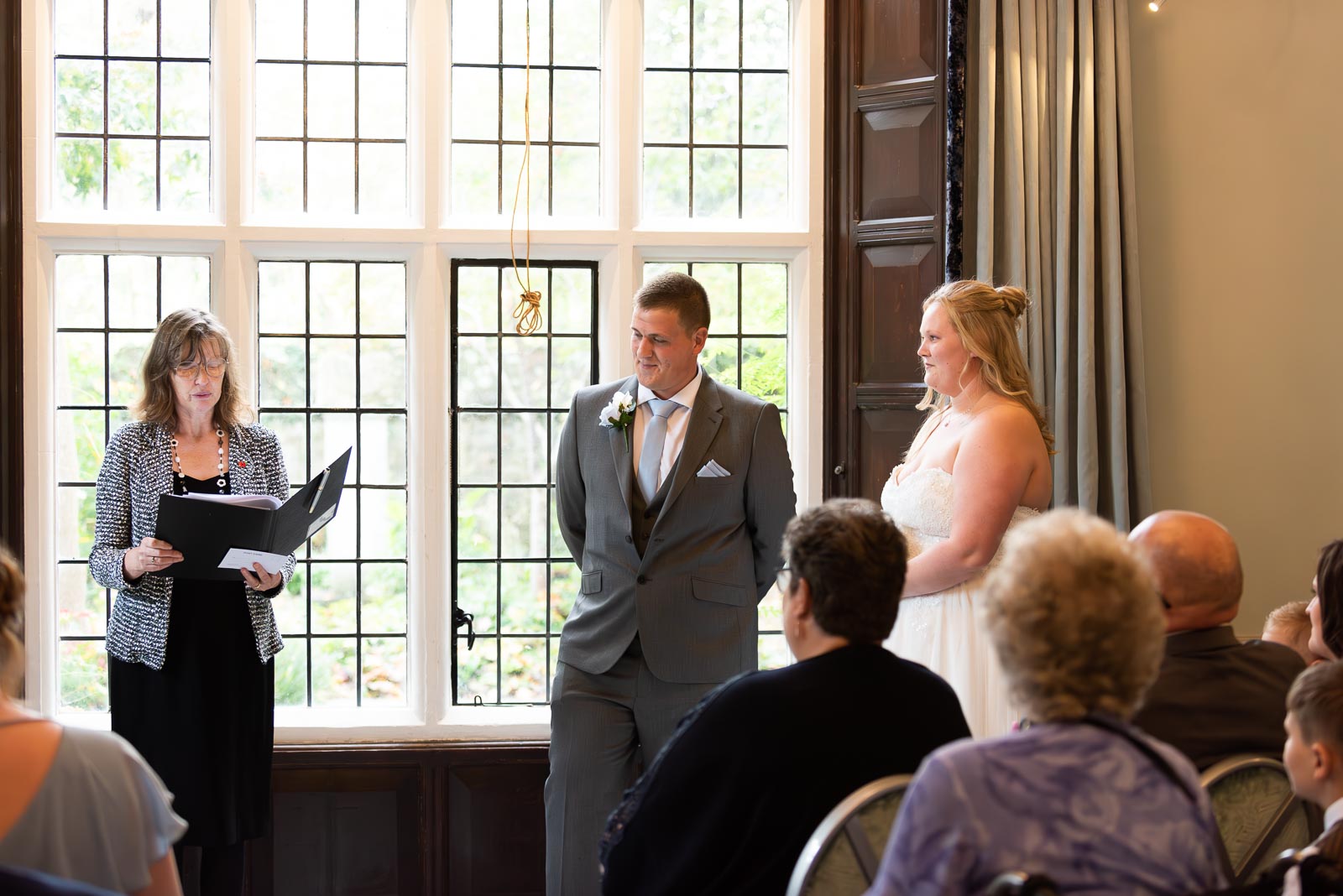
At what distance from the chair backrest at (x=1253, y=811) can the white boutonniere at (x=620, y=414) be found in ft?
5.63

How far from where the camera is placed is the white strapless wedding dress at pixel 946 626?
117 inches

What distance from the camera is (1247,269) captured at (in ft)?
13.4

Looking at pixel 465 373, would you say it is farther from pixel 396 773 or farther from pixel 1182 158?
pixel 1182 158

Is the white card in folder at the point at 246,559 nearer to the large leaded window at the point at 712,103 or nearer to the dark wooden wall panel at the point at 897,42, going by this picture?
the large leaded window at the point at 712,103

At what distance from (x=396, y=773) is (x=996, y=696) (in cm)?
198

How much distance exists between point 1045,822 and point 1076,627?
219 mm

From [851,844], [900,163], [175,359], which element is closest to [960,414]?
[900,163]

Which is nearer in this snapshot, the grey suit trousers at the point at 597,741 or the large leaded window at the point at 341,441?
the grey suit trousers at the point at 597,741

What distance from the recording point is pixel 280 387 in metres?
4.06

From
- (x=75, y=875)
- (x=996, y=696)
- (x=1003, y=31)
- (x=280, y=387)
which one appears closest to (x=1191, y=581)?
(x=996, y=696)

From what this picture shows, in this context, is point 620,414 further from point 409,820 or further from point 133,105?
point 133,105

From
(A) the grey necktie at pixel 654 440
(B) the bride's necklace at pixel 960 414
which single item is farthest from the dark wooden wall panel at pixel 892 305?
(A) the grey necktie at pixel 654 440

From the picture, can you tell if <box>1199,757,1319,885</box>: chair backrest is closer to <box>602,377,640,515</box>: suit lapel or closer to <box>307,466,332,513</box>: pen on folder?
<box>602,377,640,515</box>: suit lapel

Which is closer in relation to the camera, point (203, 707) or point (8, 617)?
point (8, 617)
